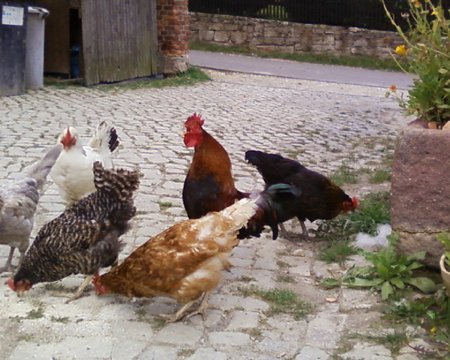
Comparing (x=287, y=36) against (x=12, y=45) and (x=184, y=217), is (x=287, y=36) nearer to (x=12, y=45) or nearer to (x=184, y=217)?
(x=12, y=45)

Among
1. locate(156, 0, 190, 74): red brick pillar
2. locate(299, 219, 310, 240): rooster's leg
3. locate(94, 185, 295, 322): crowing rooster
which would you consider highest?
locate(156, 0, 190, 74): red brick pillar

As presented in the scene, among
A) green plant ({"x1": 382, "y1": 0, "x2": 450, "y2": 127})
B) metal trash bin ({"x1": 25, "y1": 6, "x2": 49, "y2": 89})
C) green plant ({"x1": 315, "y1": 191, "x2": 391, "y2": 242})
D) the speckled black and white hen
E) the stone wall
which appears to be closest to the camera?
the speckled black and white hen

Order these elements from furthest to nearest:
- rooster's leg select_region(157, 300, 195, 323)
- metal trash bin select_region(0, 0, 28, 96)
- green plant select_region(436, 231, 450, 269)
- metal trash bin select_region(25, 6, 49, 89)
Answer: metal trash bin select_region(25, 6, 49, 89) → metal trash bin select_region(0, 0, 28, 96) → rooster's leg select_region(157, 300, 195, 323) → green plant select_region(436, 231, 450, 269)

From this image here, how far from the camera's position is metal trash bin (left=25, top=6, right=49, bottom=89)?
38.4 feet

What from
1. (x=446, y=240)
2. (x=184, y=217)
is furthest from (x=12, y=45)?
(x=446, y=240)

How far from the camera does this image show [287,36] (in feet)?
68.6

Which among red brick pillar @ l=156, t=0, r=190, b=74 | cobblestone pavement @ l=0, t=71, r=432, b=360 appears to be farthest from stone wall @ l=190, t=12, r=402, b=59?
cobblestone pavement @ l=0, t=71, r=432, b=360

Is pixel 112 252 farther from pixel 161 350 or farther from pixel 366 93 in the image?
pixel 366 93

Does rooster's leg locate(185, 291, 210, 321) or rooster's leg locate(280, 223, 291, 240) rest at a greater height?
rooster's leg locate(280, 223, 291, 240)

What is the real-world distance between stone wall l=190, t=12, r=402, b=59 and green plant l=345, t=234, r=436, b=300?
16918 mm

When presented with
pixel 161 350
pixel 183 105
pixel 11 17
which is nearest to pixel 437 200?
pixel 161 350

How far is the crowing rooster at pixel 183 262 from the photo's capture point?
3670 mm

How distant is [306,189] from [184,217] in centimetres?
121

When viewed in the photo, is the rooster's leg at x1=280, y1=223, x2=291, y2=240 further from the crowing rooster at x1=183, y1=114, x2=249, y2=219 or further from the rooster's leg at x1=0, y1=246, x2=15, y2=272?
the rooster's leg at x1=0, y1=246, x2=15, y2=272
